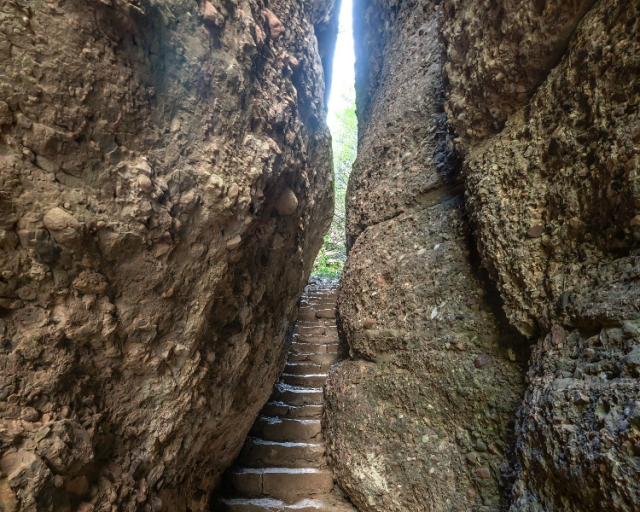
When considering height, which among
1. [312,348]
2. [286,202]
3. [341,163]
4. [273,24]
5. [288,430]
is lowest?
[288,430]

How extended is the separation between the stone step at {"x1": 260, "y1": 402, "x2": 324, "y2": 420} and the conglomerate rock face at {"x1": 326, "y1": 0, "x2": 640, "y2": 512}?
33.3 inches

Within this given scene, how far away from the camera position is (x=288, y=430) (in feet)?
10.7

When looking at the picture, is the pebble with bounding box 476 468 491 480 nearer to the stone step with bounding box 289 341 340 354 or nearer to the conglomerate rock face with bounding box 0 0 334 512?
the conglomerate rock face with bounding box 0 0 334 512

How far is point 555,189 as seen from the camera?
59.9 inches

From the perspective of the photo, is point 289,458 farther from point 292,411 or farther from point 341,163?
point 341,163

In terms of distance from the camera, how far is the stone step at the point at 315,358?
4.49m

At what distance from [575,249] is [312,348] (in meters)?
3.70

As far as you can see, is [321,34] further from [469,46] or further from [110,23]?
[110,23]

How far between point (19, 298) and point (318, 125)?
208 centimetres

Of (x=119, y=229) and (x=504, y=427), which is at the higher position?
(x=119, y=229)

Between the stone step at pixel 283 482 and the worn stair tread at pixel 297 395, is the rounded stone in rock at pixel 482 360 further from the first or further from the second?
the worn stair tread at pixel 297 395

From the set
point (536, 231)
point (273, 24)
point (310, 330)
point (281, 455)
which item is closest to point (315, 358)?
point (310, 330)

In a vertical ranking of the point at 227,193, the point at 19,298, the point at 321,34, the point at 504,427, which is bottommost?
the point at 504,427

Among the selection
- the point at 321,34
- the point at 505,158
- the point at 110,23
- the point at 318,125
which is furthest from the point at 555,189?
the point at 321,34
